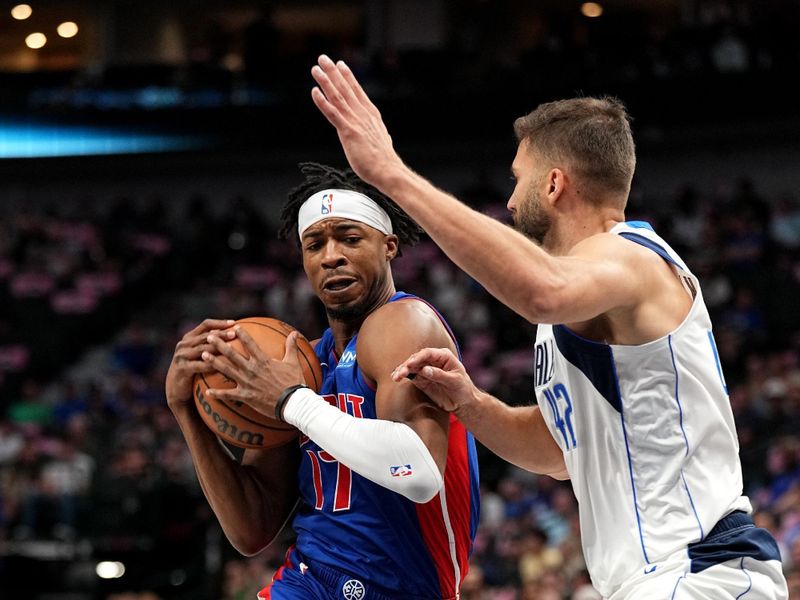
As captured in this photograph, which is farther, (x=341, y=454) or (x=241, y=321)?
(x=241, y=321)

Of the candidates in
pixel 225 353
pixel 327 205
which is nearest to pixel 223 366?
pixel 225 353

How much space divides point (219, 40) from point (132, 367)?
8030 mm

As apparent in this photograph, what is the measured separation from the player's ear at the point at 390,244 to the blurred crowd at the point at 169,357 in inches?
152

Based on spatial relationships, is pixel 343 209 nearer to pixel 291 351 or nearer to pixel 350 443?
pixel 291 351

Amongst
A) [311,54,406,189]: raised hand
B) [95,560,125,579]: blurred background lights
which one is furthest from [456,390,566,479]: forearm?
[95,560,125,579]: blurred background lights

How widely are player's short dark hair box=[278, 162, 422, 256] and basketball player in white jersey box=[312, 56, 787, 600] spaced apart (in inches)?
32.8

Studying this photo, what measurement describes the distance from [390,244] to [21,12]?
1934cm

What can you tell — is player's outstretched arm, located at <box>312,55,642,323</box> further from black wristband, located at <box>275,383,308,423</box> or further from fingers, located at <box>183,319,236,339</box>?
fingers, located at <box>183,319,236,339</box>

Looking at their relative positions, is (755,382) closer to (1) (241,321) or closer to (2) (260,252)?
(1) (241,321)

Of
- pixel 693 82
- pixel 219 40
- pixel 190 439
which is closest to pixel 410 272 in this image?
pixel 693 82

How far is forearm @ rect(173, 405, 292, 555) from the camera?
407 centimetres

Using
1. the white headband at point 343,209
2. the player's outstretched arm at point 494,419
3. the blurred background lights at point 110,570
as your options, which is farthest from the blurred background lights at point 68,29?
the player's outstretched arm at point 494,419

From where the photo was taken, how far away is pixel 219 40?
20969 mm

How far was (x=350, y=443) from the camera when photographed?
11.5 ft
